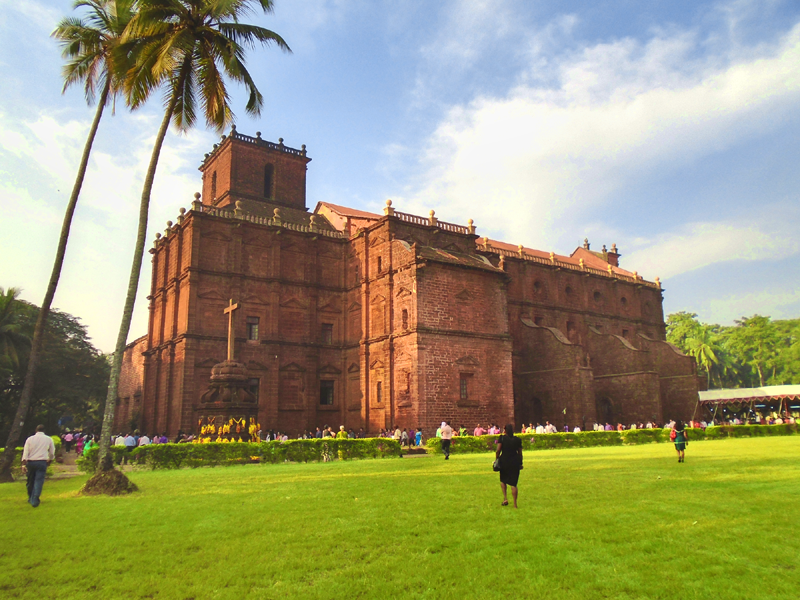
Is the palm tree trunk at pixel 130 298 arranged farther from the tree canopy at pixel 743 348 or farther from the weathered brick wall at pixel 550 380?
the tree canopy at pixel 743 348

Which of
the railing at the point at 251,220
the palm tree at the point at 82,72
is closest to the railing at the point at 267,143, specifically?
the railing at the point at 251,220

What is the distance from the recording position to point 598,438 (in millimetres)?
27734

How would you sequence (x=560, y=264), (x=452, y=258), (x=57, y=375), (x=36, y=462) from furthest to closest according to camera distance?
1. (x=560, y=264)
2. (x=57, y=375)
3. (x=452, y=258)
4. (x=36, y=462)

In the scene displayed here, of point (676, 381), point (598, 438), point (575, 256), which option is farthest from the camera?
point (575, 256)

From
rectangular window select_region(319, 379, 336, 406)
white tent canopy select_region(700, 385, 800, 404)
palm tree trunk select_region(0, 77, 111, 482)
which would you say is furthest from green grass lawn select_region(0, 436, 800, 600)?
white tent canopy select_region(700, 385, 800, 404)

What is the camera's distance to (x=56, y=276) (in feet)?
52.5

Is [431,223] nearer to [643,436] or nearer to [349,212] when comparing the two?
[349,212]

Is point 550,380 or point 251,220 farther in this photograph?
point 550,380

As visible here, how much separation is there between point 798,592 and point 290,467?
1429 centimetres

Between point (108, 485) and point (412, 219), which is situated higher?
point (412, 219)

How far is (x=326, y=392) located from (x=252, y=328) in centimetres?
580

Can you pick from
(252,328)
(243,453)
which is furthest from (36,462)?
(252,328)

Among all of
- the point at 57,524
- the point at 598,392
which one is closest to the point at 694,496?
the point at 57,524

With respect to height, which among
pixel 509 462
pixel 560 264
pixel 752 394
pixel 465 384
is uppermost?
pixel 560 264
